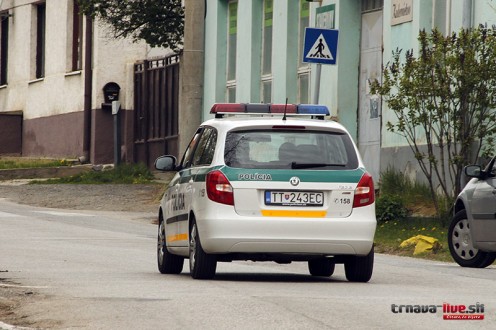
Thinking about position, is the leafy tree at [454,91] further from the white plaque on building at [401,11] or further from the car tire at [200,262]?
the car tire at [200,262]

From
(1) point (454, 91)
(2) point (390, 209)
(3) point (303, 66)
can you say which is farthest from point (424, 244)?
(3) point (303, 66)

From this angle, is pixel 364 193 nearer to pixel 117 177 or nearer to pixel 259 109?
pixel 259 109

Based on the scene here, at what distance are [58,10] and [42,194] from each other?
1448 cm

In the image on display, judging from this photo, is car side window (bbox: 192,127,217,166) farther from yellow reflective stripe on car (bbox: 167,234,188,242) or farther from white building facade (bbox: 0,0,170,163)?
white building facade (bbox: 0,0,170,163)

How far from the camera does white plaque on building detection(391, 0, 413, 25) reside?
25.9m

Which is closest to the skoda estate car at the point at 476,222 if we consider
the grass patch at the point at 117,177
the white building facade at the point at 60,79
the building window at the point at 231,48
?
the building window at the point at 231,48

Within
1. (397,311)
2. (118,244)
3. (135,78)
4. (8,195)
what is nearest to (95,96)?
(135,78)

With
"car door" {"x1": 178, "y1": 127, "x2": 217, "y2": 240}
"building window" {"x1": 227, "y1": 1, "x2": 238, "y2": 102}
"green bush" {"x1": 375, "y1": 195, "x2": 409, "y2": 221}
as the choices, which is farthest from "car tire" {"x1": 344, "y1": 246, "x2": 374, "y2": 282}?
"building window" {"x1": 227, "y1": 1, "x2": 238, "y2": 102}

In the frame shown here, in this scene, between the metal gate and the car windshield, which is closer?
the car windshield

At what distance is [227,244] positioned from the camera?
1418cm

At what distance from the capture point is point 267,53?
32.8 metres

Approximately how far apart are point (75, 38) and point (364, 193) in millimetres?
31330

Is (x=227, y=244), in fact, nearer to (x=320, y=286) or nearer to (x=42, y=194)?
(x=320, y=286)

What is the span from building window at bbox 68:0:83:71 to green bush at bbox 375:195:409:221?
21.7 metres
